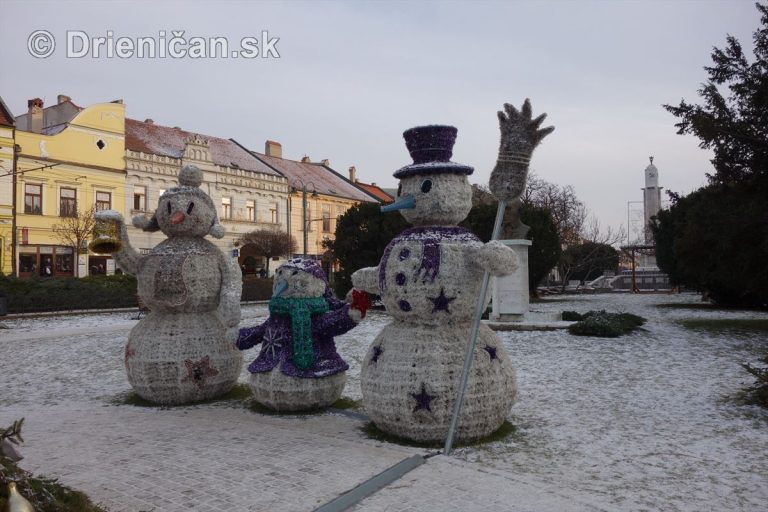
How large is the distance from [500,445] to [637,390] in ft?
10.6

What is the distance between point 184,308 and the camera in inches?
265

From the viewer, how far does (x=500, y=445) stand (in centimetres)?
518

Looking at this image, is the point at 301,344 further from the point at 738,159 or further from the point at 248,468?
the point at 738,159

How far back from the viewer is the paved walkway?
388cm

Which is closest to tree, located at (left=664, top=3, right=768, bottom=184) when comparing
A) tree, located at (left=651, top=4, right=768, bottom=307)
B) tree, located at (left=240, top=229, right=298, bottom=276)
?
tree, located at (left=651, top=4, right=768, bottom=307)

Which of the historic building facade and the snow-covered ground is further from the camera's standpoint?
the historic building facade

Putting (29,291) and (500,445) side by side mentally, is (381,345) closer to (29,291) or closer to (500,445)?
(500,445)

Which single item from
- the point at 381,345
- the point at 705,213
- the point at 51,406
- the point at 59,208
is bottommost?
the point at 51,406

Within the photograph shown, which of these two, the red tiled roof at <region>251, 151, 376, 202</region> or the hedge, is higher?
the red tiled roof at <region>251, 151, 376, 202</region>

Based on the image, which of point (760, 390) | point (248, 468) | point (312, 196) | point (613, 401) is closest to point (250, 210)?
point (312, 196)

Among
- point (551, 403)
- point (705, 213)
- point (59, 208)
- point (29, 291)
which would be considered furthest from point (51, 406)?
point (59, 208)

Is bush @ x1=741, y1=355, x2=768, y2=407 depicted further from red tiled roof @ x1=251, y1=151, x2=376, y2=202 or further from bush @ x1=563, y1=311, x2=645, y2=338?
red tiled roof @ x1=251, y1=151, x2=376, y2=202

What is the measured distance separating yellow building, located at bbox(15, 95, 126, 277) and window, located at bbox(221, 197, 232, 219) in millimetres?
5792

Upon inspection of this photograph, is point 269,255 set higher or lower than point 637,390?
higher
